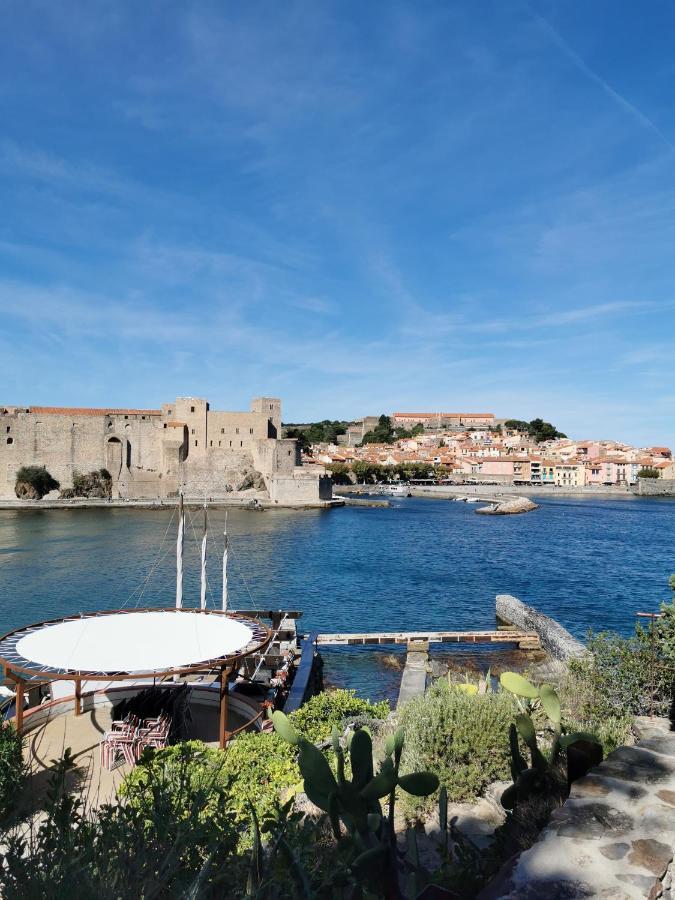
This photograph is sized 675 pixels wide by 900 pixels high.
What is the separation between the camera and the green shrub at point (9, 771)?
13.3 ft

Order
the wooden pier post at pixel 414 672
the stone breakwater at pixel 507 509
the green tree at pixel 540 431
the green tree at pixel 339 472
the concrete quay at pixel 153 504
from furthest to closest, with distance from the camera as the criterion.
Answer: the green tree at pixel 540 431
the green tree at pixel 339 472
the stone breakwater at pixel 507 509
the concrete quay at pixel 153 504
the wooden pier post at pixel 414 672

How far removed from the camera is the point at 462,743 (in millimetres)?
4281

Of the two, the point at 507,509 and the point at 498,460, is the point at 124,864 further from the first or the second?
the point at 498,460

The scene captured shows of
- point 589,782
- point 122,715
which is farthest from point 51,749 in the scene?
point 589,782

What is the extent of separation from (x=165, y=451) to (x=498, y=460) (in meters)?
42.7

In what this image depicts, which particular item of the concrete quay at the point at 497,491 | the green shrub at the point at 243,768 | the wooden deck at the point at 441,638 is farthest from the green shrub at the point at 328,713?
the concrete quay at the point at 497,491

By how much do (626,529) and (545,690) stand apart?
3879 cm

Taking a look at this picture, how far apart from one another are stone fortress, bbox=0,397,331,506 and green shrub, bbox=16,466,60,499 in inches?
18.7

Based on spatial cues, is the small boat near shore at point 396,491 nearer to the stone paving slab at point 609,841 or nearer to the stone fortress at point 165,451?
the stone fortress at point 165,451

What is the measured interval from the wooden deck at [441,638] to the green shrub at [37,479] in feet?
133

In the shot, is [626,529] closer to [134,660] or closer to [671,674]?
[671,674]

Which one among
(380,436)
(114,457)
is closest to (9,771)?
(114,457)

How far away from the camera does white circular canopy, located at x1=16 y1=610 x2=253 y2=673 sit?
18.6 feet

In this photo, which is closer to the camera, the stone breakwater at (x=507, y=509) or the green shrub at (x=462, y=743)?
the green shrub at (x=462, y=743)
